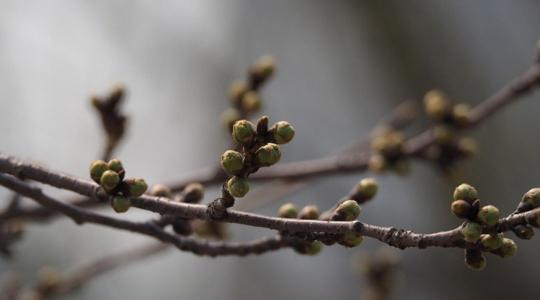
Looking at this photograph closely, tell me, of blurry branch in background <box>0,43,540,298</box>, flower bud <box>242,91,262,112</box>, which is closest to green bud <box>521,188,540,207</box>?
blurry branch in background <box>0,43,540,298</box>

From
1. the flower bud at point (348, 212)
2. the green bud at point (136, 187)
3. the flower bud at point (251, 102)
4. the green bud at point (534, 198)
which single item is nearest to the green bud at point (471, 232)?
the green bud at point (534, 198)

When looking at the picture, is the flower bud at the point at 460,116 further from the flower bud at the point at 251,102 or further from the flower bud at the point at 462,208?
the flower bud at the point at 462,208

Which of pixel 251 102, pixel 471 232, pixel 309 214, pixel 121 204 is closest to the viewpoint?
pixel 471 232

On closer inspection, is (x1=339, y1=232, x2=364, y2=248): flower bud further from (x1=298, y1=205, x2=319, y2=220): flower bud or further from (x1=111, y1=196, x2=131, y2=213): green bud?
(x1=111, y1=196, x2=131, y2=213): green bud

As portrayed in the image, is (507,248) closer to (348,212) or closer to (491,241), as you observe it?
(491,241)

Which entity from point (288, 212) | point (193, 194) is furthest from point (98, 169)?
point (288, 212)

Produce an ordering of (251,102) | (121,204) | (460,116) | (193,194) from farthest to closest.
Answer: (460,116)
(251,102)
(193,194)
(121,204)
